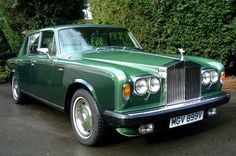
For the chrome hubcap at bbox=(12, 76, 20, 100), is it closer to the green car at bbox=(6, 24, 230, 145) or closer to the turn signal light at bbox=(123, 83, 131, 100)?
the green car at bbox=(6, 24, 230, 145)

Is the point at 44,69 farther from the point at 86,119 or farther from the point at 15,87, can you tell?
the point at 15,87

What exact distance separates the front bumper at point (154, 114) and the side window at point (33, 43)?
3.05 meters

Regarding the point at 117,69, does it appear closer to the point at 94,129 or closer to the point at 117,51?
the point at 94,129

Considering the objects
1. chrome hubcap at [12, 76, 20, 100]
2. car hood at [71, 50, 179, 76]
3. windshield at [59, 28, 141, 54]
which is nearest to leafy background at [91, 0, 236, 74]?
windshield at [59, 28, 141, 54]

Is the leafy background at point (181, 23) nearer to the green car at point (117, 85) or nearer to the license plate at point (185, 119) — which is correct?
the green car at point (117, 85)

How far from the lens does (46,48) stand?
6.56 meters

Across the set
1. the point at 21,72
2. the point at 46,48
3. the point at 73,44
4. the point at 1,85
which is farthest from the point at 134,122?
the point at 1,85

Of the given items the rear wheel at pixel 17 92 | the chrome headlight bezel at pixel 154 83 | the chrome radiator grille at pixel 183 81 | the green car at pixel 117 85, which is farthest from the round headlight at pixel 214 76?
the rear wheel at pixel 17 92

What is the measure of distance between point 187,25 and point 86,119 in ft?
16.4

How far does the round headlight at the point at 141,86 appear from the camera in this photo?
15.6 feet

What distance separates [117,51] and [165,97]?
5.21ft

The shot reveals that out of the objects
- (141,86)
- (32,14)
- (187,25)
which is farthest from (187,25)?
(32,14)

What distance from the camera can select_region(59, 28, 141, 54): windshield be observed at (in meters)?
6.23

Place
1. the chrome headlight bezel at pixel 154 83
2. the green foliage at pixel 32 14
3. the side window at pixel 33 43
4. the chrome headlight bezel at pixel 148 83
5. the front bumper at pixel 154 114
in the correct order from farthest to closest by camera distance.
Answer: the green foliage at pixel 32 14 < the side window at pixel 33 43 < the chrome headlight bezel at pixel 154 83 < the chrome headlight bezel at pixel 148 83 < the front bumper at pixel 154 114
